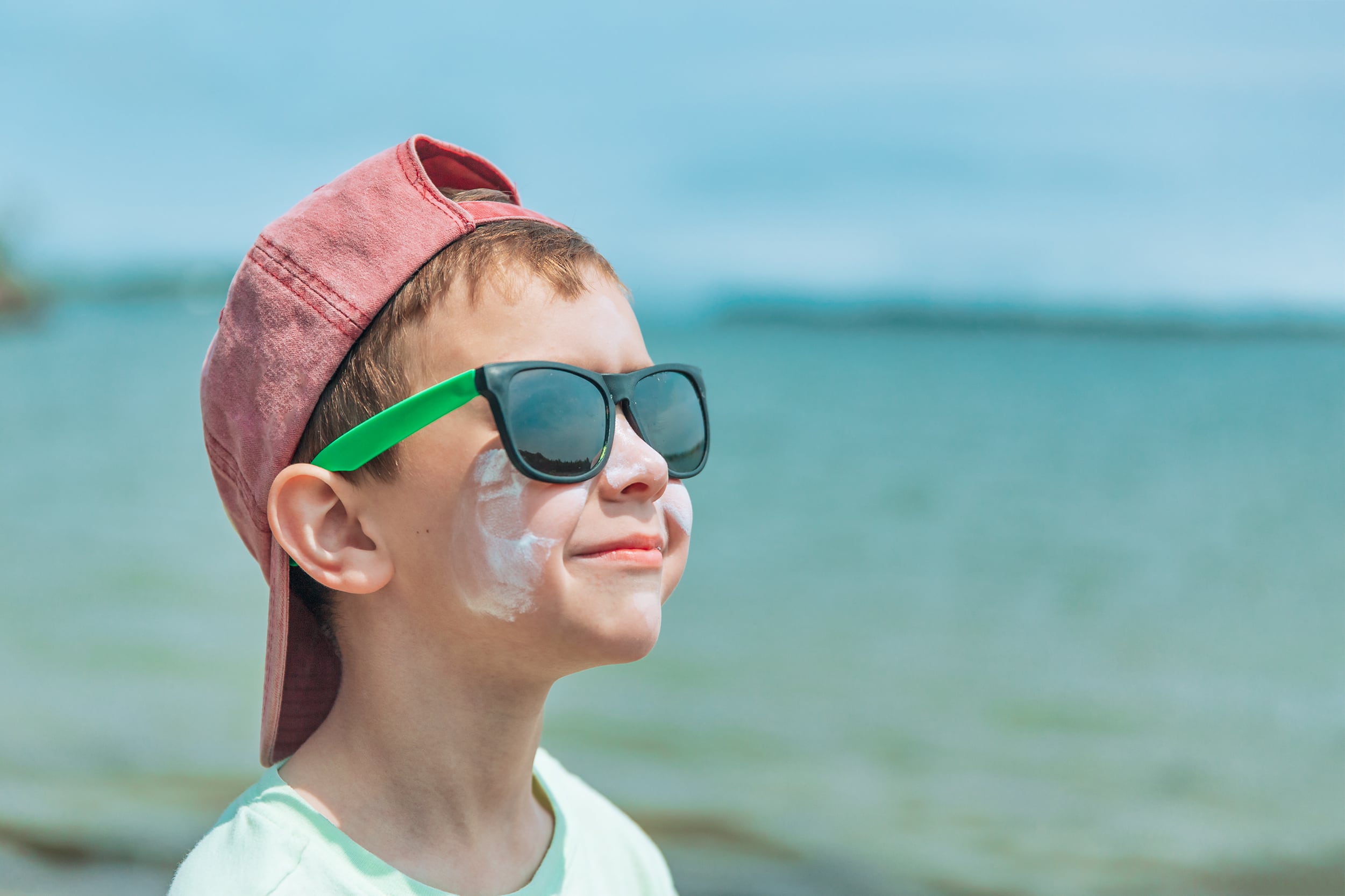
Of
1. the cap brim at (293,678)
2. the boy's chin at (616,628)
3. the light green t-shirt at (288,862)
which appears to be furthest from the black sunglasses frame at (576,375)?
the light green t-shirt at (288,862)

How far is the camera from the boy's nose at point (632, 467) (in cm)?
153

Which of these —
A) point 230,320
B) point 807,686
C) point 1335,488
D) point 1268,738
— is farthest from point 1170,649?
point 230,320

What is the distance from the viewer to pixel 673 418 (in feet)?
5.47

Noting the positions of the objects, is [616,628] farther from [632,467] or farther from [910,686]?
[910,686]

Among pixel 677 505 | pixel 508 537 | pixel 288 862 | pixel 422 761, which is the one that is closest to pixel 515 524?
pixel 508 537

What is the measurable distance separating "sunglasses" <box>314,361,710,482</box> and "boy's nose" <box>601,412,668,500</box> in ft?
0.06

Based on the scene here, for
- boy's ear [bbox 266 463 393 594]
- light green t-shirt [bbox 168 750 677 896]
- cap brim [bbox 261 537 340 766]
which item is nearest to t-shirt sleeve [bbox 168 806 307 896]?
light green t-shirt [bbox 168 750 677 896]

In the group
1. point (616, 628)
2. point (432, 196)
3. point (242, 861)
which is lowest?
point (242, 861)

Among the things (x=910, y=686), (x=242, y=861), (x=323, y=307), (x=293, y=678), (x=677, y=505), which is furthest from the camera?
(x=910, y=686)

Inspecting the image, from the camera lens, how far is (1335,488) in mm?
11641

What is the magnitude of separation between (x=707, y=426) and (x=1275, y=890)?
14.8 feet

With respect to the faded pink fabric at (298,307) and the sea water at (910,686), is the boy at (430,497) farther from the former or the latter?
the sea water at (910,686)

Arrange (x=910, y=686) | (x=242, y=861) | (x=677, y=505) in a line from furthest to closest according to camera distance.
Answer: (x=910, y=686) < (x=677, y=505) < (x=242, y=861)

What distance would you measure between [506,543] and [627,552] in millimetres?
172
